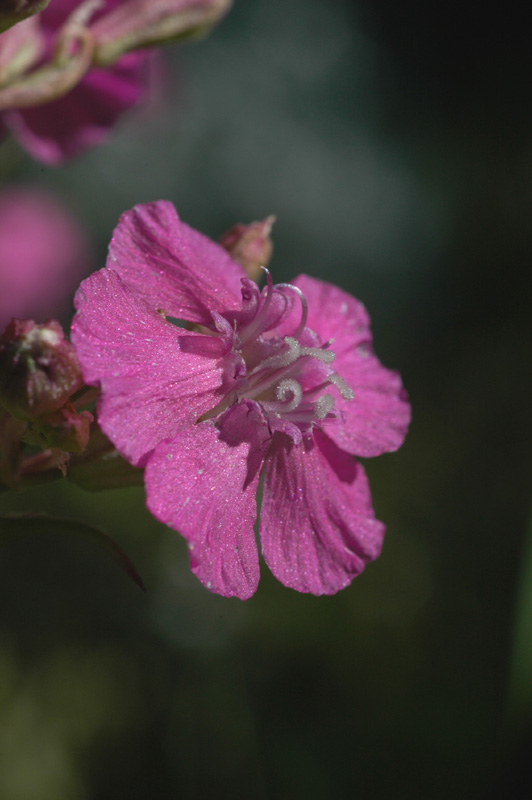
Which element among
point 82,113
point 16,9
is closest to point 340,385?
point 16,9

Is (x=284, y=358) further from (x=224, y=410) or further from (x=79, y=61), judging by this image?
(x=79, y=61)

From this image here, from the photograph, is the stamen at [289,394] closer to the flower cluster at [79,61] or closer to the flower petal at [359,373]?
the flower petal at [359,373]

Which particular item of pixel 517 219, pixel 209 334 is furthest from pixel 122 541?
pixel 517 219

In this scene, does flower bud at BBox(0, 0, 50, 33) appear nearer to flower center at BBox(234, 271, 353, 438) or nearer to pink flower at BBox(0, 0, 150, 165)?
flower center at BBox(234, 271, 353, 438)

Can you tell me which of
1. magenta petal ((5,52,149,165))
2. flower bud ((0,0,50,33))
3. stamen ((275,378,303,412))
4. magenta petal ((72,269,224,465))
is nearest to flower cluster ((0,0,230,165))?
magenta petal ((5,52,149,165))

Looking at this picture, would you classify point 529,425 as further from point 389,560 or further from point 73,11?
point 73,11

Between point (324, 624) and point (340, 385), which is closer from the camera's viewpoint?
point (340, 385)

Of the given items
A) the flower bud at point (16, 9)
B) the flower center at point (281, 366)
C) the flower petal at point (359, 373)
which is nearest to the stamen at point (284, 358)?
the flower center at point (281, 366)
